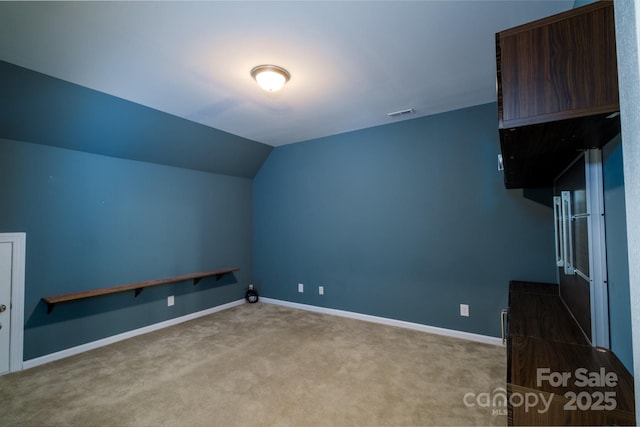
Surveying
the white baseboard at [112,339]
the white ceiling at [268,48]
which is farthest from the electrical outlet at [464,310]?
the white baseboard at [112,339]

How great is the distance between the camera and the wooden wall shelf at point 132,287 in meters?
2.97

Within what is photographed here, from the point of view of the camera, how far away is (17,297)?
279 cm

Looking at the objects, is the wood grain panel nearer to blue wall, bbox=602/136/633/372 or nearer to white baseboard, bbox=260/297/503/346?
blue wall, bbox=602/136/633/372

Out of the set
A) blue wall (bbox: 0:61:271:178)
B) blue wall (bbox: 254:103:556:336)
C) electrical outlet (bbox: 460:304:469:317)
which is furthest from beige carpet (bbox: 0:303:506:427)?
blue wall (bbox: 0:61:271:178)

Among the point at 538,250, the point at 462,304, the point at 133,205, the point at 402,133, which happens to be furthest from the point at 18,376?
the point at 538,250

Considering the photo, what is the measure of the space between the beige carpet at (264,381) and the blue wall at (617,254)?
45.1 inches

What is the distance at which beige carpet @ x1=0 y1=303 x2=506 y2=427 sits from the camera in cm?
207

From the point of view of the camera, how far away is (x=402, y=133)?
3.86 m

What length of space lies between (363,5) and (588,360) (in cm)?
220

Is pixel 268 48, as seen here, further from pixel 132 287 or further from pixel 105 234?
pixel 132 287

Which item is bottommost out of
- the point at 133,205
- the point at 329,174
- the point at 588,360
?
the point at 588,360

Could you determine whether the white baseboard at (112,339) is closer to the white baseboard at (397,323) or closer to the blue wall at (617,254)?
the white baseboard at (397,323)

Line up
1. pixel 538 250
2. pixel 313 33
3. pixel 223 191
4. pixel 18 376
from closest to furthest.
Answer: pixel 313 33 → pixel 18 376 → pixel 538 250 → pixel 223 191

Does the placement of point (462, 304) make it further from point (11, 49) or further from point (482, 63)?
point (11, 49)
